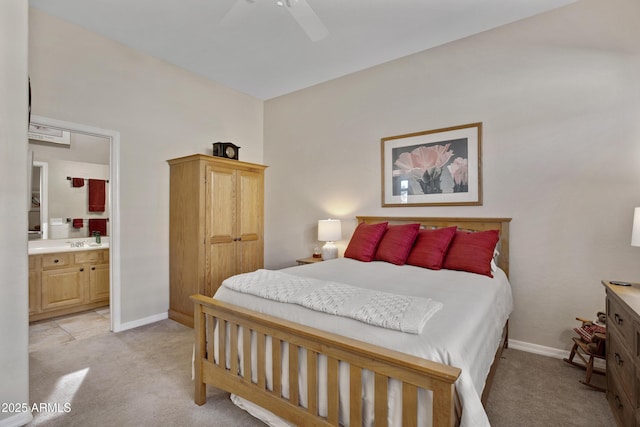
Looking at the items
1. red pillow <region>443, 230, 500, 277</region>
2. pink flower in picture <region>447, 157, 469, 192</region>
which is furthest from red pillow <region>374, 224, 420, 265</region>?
pink flower in picture <region>447, 157, 469, 192</region>

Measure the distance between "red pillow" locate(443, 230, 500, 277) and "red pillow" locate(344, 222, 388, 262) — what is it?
27.6 inches

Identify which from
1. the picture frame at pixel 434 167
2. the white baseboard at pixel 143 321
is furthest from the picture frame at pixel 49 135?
the picture frame at pixel 434 167

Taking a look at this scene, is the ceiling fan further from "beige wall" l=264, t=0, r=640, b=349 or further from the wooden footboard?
the wooden footboard

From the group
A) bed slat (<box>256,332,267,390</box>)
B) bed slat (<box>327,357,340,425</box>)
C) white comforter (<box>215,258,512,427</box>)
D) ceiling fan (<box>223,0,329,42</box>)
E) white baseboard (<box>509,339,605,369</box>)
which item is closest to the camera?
white comforter (<box>215,258,512,427</box>)

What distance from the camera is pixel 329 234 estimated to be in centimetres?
376

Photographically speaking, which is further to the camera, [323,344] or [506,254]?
[506,254]

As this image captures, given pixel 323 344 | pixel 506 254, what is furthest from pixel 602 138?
pixel 323 344

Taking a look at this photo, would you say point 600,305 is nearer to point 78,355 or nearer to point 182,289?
point 182,289

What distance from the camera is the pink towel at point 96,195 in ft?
14.2

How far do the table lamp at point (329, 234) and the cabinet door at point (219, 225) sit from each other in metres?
1.07

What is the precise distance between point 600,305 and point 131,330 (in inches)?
170

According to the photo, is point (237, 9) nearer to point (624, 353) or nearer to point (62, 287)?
point (624, 353)

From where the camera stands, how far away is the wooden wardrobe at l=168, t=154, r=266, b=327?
3.46 meters

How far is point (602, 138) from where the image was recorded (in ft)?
8.36
